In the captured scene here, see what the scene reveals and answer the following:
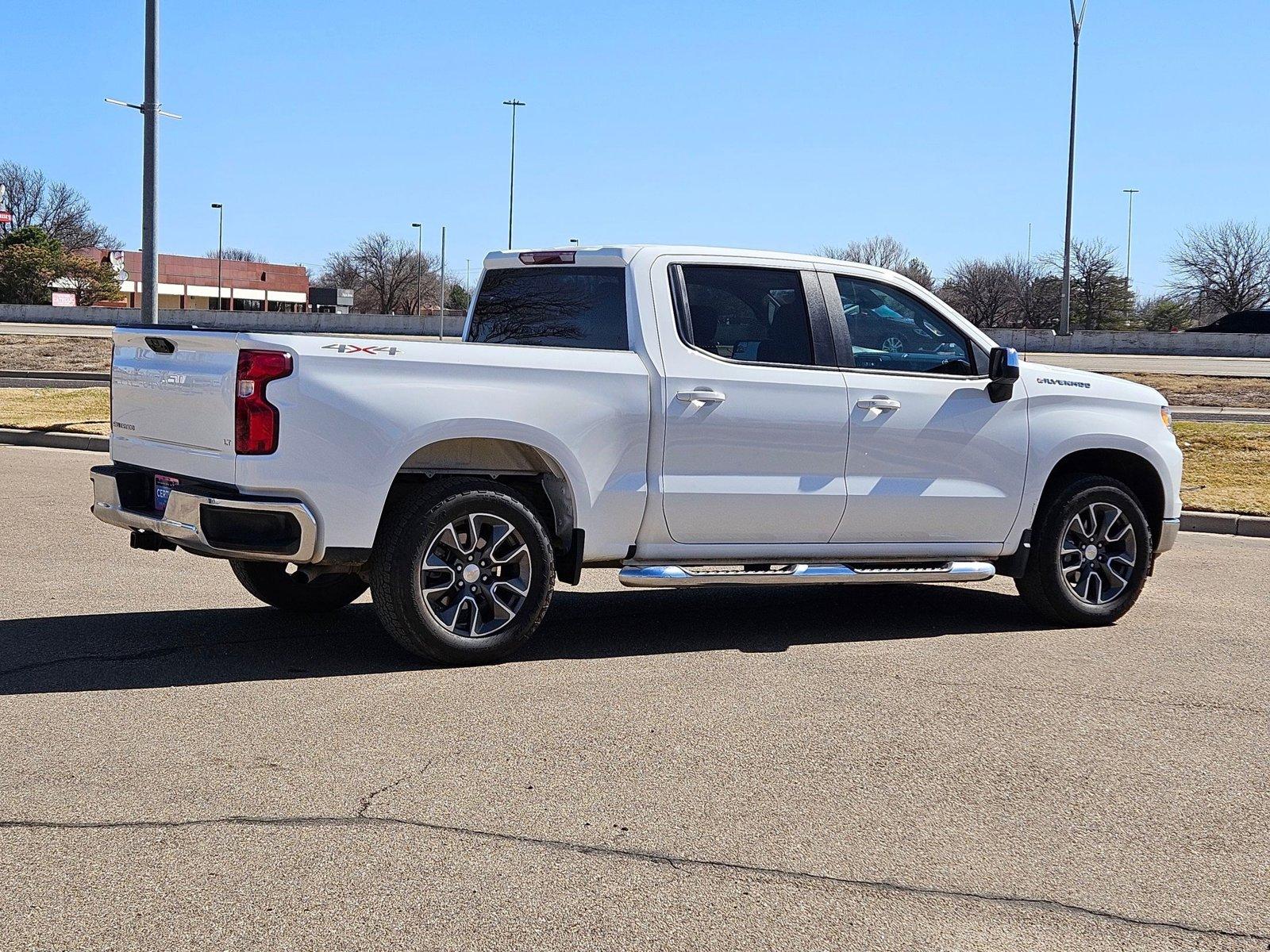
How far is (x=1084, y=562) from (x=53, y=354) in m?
32.1

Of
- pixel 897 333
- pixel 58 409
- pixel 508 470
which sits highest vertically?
pixel 897 333

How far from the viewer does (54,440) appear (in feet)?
59.2

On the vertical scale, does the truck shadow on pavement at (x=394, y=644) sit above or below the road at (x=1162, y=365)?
below

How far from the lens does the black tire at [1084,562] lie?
26.7 feet

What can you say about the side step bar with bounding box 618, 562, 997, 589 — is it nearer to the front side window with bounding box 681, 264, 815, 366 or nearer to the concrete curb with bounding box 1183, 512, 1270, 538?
the front side window with bounding box 681, 264, 815, 366

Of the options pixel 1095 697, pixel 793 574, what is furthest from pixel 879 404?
pixel 1095 697

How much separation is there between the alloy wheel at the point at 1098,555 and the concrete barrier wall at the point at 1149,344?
47858 millimetres

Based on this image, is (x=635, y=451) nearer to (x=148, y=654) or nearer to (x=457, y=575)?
(x=457, y=575)

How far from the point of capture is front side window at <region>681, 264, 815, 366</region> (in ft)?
24.1

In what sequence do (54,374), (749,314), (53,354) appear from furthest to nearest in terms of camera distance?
(53,354) → (54,374) → (749,314)

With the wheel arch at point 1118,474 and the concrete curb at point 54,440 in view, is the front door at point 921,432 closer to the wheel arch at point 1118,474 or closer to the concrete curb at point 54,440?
the wheel arch at point 1118,474

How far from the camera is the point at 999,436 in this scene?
7.95m

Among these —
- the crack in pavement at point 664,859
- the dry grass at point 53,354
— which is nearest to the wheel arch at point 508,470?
the crack in pavement at point 664,859

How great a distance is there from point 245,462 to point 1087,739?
3640 millimetres
